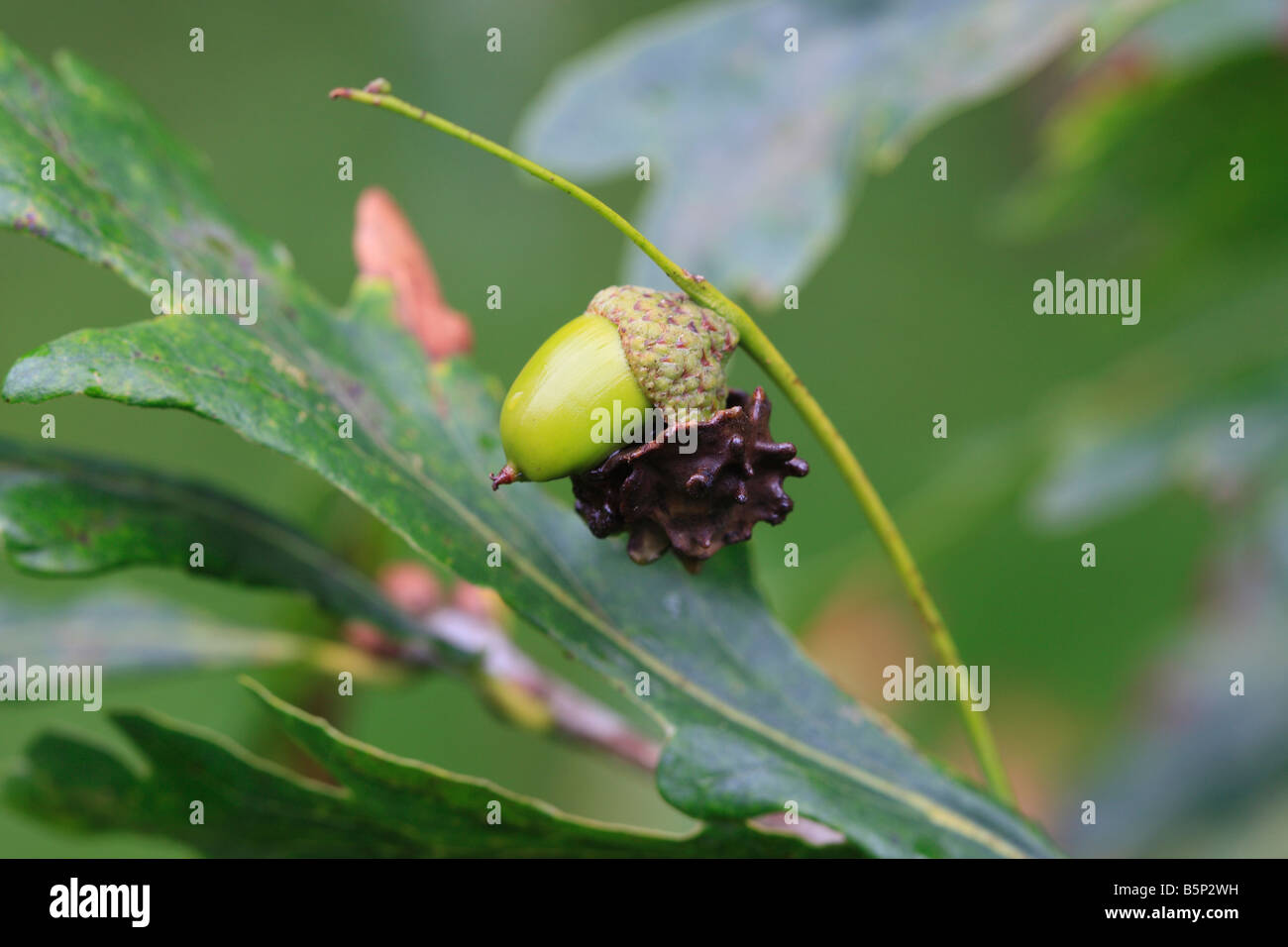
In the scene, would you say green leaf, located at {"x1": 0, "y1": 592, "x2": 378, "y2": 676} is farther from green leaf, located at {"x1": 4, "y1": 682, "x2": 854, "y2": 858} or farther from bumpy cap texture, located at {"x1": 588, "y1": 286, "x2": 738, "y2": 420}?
bumpy cap texture, located at {"x1": 588, "y1": 286, "x2": 738, "y2": 420}

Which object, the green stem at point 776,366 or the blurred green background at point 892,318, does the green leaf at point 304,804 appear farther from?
the blurred green background at point 892,318

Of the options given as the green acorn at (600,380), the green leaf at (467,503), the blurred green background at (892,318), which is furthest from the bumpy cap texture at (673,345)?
the blurred green background at (892,318)

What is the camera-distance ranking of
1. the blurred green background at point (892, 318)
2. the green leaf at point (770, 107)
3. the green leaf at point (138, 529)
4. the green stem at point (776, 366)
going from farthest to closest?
the blurred green background at point (892, 318), the green leaf at point (770, 107), the green leaf at point (138, 529), the green stem at point (776, 366)

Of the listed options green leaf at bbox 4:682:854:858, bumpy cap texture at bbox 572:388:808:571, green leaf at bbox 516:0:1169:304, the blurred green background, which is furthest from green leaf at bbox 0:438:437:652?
the blurred green background

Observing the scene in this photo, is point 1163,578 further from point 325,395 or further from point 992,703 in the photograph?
point 325,395

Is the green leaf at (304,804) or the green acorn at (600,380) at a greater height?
the green acorn at (600,380)

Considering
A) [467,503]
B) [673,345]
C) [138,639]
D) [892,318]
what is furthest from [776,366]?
[892,318]

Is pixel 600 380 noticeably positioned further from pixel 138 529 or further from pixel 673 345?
pixel 138 529
